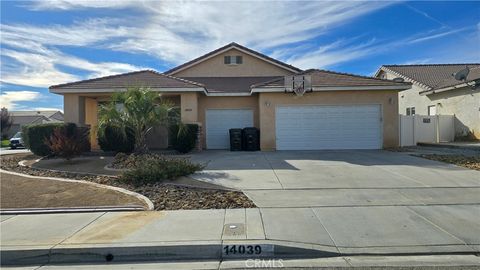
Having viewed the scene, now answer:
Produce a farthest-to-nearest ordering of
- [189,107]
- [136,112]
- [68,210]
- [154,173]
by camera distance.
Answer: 1. [189,107]
2. [136,112]
3. [154,173]
4. [68,210]

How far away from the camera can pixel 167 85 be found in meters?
17.2

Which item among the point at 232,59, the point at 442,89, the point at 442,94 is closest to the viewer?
the point at 232,59

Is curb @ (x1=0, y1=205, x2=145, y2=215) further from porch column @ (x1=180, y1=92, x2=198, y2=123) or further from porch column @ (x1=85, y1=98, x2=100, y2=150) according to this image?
porch column @ (x1=85, y1=98, x2=100, y2=150)

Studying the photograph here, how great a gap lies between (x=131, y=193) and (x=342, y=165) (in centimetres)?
710

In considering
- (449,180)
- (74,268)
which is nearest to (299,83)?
(449,180)

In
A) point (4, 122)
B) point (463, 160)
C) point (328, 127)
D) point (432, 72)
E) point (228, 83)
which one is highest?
point (432, 72)

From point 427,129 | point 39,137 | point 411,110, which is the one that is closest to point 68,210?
point 39,137

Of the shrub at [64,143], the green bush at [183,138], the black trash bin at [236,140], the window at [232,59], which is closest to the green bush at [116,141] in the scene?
the shrub at [64,143]

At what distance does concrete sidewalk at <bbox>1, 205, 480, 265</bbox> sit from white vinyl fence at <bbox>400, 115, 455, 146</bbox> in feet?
46.1

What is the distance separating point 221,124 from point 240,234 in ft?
45.4

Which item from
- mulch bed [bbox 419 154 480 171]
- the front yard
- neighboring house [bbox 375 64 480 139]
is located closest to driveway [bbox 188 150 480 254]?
mulch bed [bbox 419 154 480 171]

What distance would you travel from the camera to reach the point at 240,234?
5.34 meters

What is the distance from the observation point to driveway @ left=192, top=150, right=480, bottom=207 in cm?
746
